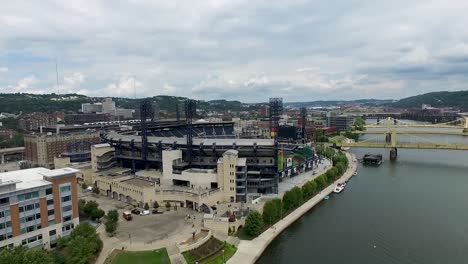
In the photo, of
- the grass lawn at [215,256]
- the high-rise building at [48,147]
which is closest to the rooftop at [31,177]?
the grass lawn at [215,256]

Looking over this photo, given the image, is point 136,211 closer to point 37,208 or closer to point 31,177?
point 31,177

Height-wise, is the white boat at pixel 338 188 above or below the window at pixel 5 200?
below

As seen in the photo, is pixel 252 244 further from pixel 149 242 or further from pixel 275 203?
pixel 149 242

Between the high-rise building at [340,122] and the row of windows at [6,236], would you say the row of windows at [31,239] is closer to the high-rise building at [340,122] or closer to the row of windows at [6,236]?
the row of windows at [6,236]

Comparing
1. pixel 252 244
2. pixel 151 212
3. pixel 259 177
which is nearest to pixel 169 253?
pixel 252 244

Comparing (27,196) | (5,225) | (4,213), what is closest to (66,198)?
(27,196)
